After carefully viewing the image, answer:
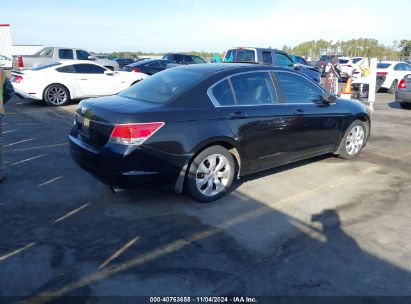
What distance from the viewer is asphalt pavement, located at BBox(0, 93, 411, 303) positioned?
2.99 metres

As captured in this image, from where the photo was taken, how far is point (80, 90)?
1259 cm

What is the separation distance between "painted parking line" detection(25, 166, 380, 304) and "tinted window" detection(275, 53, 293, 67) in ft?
33.9

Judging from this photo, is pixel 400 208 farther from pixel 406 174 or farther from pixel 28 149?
pixel 28 149

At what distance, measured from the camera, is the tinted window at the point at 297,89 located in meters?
5.29

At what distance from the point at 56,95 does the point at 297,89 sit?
9.11 m

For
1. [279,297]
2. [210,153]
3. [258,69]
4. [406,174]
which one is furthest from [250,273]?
[406,174]

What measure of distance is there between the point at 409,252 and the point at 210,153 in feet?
7.51

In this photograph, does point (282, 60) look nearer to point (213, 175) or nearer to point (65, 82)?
point (65, 82)

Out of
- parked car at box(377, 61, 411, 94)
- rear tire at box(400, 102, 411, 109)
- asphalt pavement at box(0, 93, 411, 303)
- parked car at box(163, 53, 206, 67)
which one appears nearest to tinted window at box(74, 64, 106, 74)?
asphalt pavement at box(0, 93, 411, 303)

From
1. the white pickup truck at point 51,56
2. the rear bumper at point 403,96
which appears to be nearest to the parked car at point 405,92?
the rear bumper at point 403,96

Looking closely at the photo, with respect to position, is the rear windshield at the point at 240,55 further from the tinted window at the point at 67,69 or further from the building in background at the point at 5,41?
the building in background at the point at 5,41

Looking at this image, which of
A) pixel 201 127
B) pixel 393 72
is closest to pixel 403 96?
pixel 393 72

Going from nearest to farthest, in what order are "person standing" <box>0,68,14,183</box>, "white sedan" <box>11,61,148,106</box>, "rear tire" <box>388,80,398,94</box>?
"person standing" <box>0,68,14,183</box>, "white sedan" <box>11,61,148,106</box>, "rear tire" <box>388,80,398,94</box>

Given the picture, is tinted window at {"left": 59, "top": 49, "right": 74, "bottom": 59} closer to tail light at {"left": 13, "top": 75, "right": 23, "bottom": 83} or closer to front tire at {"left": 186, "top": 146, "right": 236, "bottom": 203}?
tail light at {"left": 13, "top": 75, "right": 23, "bottom": 83}
